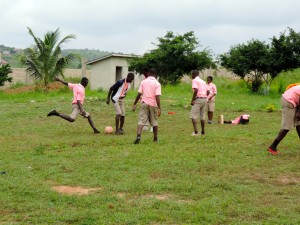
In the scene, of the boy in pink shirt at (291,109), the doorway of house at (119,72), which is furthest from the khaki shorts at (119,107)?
the doorway of house at (119,72)

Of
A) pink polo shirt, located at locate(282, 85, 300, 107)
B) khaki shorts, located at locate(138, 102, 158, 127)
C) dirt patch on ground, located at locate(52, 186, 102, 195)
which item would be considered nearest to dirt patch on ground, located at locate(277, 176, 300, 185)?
pink polo shirt, located at locate(282, 85, 300, 107)

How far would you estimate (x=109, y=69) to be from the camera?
3878 cm

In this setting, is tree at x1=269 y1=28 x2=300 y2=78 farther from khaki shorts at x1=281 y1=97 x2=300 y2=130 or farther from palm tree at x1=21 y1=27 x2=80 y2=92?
khaki shorts at x1=281 y1=97 x2=300 y2=130

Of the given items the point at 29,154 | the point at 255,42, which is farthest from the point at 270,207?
the point at 255,42

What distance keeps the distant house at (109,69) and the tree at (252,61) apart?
1029cm

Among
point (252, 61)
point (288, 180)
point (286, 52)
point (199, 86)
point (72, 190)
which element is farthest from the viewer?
point (252, 61)

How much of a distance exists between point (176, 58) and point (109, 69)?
7114 millimetres

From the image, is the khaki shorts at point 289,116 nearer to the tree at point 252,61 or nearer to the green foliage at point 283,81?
the tree at point 252,61

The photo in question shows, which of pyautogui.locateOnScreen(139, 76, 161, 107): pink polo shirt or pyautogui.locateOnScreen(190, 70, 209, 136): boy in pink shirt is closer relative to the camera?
pyautogui.locateOnScreen(139, 76, 161, 107): pink polo shirt

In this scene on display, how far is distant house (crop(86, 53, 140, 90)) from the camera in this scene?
127 feet

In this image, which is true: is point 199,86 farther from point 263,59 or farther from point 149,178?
point 263,59

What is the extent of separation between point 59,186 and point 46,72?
24.3 m

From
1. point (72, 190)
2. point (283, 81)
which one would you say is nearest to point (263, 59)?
point (283, 81)

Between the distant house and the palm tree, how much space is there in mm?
7635
